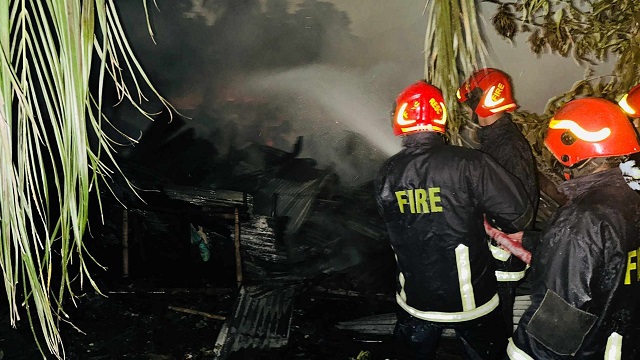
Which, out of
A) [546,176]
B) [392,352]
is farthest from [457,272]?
[546,176]

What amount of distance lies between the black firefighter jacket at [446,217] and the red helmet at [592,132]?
460mm

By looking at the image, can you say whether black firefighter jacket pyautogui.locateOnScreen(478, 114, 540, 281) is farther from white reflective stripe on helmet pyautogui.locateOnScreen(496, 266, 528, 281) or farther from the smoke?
the smoke

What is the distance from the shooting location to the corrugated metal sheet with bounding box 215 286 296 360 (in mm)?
4594

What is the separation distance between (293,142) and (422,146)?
4.06 metres

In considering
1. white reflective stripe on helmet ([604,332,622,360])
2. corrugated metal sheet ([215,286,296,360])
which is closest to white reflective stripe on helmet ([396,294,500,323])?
white reflective stripe on helmet ([604,332,622,360])

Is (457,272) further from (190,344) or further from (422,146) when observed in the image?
(190,344)

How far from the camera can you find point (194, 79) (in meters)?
6.64

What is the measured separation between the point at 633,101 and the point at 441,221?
6.61ft

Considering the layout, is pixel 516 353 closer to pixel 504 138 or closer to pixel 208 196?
pixel 504 138

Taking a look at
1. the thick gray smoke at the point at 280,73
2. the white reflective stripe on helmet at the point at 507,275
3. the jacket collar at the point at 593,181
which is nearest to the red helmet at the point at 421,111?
the jacket collar at the point at 593,181

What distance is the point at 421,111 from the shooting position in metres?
2.93

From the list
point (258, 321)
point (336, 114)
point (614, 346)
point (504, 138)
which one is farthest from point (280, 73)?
point (614, 346)

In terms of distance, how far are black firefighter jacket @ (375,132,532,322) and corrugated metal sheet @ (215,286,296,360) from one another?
2.16m

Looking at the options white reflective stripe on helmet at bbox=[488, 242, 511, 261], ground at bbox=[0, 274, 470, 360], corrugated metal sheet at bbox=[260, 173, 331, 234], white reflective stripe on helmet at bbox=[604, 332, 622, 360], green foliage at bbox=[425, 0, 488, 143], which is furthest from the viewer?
corrugated metal sheet at bbox=[260, 173, 331, 234]
